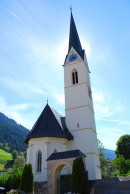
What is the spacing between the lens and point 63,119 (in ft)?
106

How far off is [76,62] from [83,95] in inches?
235

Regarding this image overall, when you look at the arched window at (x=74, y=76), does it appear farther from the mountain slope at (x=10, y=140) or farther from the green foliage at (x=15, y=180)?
the mountain slope at (x=10, y=140)

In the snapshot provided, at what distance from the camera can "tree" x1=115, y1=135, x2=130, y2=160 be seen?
177 ft

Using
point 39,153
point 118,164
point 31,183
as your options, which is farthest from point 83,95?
point 118,164

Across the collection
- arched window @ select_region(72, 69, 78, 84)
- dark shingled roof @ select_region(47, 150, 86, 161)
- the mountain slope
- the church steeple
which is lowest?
dark shingled roof @ select_region(47, 150, 86, 161)

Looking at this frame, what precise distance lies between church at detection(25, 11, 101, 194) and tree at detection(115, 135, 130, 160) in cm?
2641

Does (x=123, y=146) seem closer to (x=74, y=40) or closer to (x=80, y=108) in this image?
(x=80, y=108)

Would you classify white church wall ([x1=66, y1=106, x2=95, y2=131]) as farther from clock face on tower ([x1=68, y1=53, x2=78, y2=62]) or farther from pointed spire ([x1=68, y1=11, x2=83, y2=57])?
pointed spire ([x1=68, y1=11, x2=83, y2=57])

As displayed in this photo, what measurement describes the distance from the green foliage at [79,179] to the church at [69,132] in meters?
1.64

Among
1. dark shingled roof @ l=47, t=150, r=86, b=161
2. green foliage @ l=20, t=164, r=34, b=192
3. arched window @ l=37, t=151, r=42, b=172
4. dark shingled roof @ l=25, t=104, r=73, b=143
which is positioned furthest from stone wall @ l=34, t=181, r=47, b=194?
dark shingled roof @ l=25, t=104, r=73, b=143

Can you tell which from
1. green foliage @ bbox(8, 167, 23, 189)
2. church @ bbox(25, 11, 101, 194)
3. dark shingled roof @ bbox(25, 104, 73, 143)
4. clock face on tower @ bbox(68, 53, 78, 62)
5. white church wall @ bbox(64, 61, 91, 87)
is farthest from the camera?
clock face on tower @ bbox(68, 53, 78, 62)

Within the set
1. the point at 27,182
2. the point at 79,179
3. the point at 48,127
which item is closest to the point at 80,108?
the point at 48,127

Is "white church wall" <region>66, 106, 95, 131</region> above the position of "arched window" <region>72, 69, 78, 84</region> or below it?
below

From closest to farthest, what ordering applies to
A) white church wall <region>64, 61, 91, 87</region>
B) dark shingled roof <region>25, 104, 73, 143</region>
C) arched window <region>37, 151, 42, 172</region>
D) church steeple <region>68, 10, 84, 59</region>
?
arched window <region>37, 151, 42, 172</region> < dark shingled roof <region>25, 104, 73, 143</region> < white church wall <region>64, 61, 91, 87</region> < church steeple <region>68, 10, 84, 59</region>
